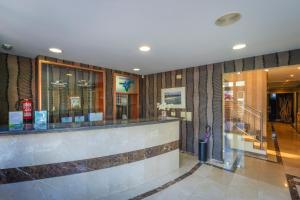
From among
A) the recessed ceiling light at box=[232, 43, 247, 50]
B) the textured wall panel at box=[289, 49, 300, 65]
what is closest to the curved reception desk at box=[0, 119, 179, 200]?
the recessed ceiling light at box=[232, 43, 247, 50]

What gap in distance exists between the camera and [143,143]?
8.86 ft

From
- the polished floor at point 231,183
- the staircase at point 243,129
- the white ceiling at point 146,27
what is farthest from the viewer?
the staircase at point 243,129

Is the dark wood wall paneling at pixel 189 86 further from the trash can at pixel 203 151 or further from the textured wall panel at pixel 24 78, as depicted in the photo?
the trash can at pixel 203 151

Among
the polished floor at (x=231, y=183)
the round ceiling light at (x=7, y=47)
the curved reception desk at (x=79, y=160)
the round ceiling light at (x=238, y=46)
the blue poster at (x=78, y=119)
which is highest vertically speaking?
the round ceiling light at (x=7, y=47)

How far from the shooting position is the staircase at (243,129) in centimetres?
431

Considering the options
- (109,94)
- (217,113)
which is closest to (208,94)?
(217,113)

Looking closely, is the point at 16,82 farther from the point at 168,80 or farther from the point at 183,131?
the point at 183,131

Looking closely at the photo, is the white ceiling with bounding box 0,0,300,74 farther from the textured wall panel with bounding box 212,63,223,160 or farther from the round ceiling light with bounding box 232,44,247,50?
the textured wall panel with bounding box 212,63,223,160

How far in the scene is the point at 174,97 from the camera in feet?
Result: 15.7

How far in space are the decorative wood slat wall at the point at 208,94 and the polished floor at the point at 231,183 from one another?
64 centimetres

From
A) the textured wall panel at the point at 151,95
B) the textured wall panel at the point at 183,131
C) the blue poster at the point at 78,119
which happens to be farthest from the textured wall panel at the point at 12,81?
the textured wall panel at the point at 183,131

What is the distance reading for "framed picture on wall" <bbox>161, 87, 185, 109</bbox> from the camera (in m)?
4.57

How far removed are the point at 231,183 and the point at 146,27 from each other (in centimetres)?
295

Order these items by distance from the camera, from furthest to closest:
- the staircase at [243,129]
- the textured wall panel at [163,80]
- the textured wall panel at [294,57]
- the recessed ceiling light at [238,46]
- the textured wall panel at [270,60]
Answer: the textured wall panel at [163,80] → the staircase at [243,129] → the textured wall panel at [270,60] → the textured wall panel at [294,57] → the recessed ceiling light at [238,46]
